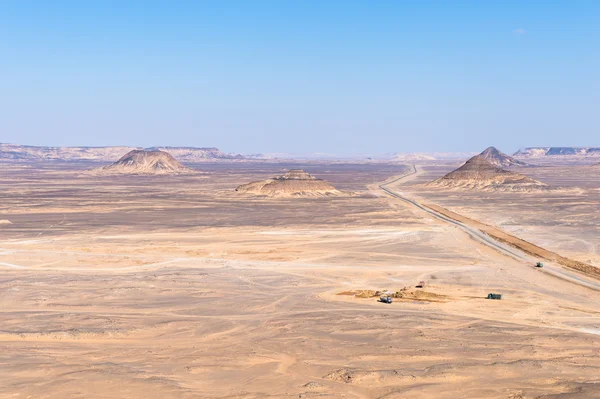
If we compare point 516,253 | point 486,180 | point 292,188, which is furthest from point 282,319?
point 486,180

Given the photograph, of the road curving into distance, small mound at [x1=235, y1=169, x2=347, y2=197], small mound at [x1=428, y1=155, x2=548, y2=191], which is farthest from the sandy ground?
small mound at [x1=428, y1=155, x2=548, y2=191]

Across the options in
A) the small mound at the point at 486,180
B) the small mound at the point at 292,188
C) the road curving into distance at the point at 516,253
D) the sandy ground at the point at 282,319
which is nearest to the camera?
the sandy ground at the point at 282,319

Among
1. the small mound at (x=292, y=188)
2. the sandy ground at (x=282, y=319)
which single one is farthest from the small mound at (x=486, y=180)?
the sandy ground at (x=282, y=319)

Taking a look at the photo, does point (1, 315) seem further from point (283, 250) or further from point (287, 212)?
point (287, 212)

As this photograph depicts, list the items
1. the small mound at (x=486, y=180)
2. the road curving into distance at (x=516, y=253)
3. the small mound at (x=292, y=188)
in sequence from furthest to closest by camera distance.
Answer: the small mound at (x=486, y=180) → the small mound at (x=292, y=188) → the road curving into distance at (x=516, y=253)

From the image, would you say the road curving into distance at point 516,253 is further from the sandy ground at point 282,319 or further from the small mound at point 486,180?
the small mound at point 486,180

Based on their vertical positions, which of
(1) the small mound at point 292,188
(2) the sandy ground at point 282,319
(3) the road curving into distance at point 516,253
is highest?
(1) the small mound at point 292,188
